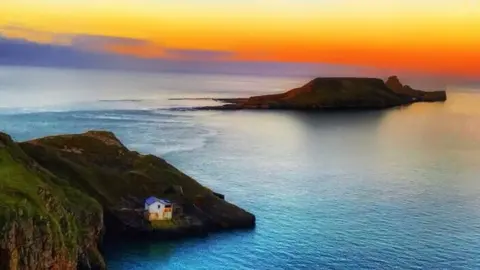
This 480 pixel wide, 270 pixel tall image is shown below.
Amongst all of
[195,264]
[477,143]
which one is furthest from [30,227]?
[477,143]

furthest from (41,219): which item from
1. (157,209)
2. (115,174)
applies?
(115,174)

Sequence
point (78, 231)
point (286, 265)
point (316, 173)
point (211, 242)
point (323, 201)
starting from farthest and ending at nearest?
point (316, 173), point (323, 201), point (211, 242), point (286, 265), point (78, 231)

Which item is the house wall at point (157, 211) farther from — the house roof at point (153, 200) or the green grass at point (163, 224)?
the green grass at point (163, 224)

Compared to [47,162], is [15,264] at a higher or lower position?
lower

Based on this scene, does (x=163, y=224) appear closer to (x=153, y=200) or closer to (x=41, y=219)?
(x=153, y=200)

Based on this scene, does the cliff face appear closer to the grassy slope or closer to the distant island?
the distant island

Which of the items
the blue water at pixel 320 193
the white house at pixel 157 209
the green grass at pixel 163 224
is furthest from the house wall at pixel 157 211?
the blue water at pixel 320 193

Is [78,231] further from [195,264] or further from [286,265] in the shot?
[286,265]
